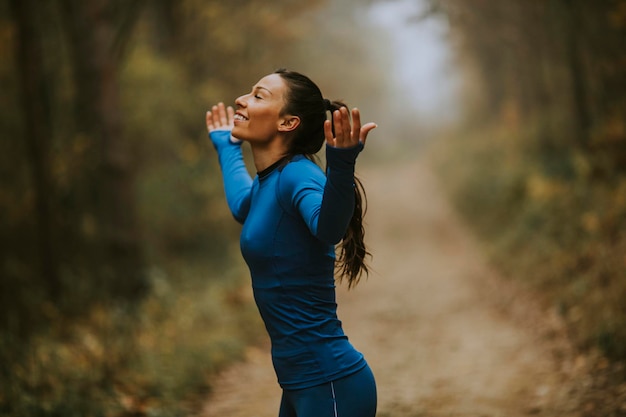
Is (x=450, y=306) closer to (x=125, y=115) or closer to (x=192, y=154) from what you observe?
(x=192, y=154)

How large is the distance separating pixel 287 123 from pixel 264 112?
100 mm

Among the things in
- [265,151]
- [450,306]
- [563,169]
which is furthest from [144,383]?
[563,169]

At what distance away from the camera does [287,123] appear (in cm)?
249

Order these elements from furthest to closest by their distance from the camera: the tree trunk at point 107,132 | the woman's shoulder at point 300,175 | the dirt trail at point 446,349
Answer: the tree trunk at point 107,132, the dirt trail at point 446,349, the woman's shoulder at point 300,175

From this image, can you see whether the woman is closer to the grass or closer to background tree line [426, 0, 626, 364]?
the grass

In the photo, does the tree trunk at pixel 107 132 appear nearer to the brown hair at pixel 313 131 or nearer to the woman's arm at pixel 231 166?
the woman's arm at pixel 231 166

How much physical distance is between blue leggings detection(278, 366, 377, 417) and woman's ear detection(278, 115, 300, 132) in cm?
99

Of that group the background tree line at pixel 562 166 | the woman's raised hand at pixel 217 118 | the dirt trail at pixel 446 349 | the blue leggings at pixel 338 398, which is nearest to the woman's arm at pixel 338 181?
the blue leggings at pixel 338 398

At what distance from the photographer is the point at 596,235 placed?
858cm

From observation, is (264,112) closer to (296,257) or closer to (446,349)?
(296,257)

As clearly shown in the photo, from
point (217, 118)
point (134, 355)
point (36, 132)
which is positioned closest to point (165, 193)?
point (36, 132)

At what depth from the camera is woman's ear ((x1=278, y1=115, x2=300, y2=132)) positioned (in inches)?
97.8

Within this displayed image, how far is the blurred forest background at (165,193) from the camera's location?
6570mm

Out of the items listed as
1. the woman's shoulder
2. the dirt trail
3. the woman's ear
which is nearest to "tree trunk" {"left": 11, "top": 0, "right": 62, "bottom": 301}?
the dirt trail
